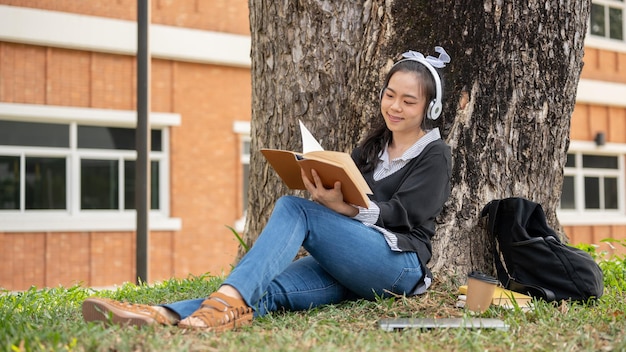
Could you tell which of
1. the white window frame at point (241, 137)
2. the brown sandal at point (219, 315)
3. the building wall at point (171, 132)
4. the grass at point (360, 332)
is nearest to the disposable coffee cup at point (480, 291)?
the grass at point (360, 332)

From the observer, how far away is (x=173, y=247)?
11.3 m

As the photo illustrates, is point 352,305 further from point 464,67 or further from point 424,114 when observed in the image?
point 464,67

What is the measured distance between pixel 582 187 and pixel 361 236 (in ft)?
42.5

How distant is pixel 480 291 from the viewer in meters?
3.37

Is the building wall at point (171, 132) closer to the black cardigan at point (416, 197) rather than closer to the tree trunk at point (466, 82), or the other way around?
the tree trunk at point (466, 82)

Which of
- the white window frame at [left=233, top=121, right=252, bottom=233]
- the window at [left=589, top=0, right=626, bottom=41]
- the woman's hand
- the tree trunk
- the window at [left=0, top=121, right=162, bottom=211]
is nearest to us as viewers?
the woman's hand

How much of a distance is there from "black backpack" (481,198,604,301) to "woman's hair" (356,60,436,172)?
652mm

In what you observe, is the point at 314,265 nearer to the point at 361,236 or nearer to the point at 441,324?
the point at 361,236

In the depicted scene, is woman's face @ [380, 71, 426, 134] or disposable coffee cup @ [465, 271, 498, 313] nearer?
disposable coffee cup @ [465, 271, 498, 313]

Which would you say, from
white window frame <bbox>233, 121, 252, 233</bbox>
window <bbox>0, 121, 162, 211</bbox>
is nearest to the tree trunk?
window <bbox>0, 121, 162, 211</bbox>

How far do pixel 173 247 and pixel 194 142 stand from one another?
1.58 metres

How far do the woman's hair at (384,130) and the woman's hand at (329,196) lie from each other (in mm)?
518

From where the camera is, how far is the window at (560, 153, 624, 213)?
1523cm

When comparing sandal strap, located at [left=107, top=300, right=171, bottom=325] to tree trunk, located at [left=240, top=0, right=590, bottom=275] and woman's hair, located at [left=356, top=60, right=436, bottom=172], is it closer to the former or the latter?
woman's hair, located at [left=356, top=60, right=436, bottom=172]
